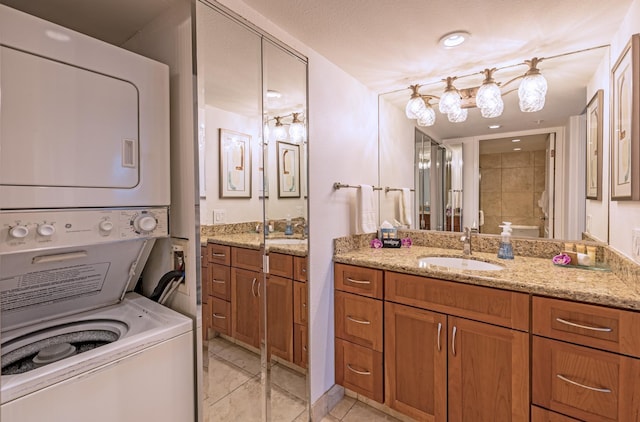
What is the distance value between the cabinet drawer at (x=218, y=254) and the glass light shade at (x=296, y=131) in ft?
2.30

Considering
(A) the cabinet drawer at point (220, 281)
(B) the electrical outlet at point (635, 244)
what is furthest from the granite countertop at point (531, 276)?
(A) the cabinet drawer at point (220, 281)

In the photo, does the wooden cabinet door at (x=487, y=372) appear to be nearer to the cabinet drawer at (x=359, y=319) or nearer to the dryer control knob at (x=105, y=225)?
the cabinet drawer at (x=359, y=319)

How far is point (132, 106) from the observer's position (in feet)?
3.79

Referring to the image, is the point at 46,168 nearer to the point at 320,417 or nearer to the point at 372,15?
the point at 372,15

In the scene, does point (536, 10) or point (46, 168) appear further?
point (536, 10)

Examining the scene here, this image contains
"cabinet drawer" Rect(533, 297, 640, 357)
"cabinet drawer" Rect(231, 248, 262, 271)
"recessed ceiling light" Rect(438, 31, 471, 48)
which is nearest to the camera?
"cabinet drawer" Rect(533, 297, 640, 357)

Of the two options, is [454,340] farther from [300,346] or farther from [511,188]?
[511,188]

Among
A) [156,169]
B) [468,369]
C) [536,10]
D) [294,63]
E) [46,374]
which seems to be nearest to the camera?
[46,374]

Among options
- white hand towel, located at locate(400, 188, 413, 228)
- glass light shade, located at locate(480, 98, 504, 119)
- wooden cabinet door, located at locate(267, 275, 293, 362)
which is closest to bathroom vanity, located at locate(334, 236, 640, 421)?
wooden cabinet door, located at locate(267, 275, 293, 362)

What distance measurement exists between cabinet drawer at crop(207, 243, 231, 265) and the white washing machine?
210mm

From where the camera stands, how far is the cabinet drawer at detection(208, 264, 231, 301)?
1335 mm

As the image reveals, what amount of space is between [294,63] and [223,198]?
34.2 inches

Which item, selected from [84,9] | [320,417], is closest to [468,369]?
[320,417]

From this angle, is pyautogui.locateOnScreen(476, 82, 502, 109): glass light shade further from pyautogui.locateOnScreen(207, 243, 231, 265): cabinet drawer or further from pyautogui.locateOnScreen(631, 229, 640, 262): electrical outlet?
pyautogui.locateOnScreen(207, 243, 231, 265): cabinet drawer
